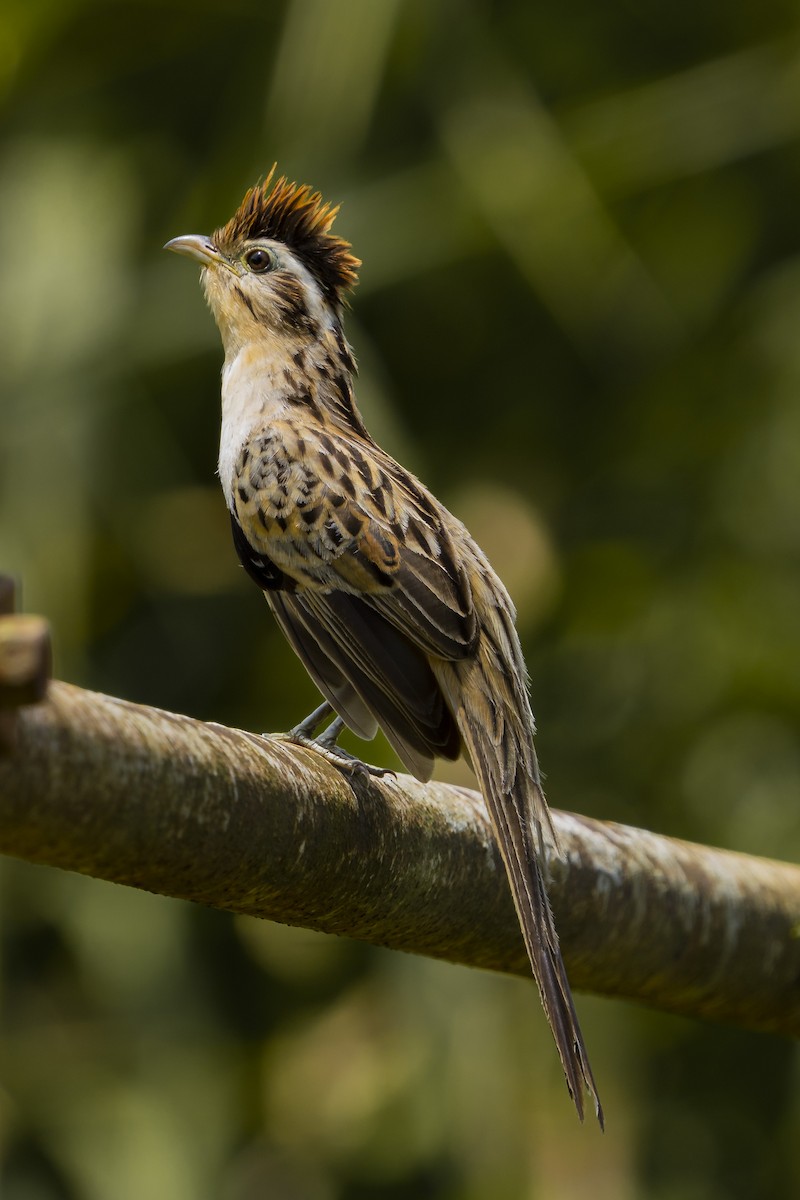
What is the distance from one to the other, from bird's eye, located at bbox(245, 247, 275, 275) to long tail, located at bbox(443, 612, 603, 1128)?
5.06ft

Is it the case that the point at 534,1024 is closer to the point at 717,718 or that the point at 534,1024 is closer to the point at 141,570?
the point at 717,718

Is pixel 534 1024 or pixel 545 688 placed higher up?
pixel 545 688

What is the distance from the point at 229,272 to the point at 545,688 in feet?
10.0

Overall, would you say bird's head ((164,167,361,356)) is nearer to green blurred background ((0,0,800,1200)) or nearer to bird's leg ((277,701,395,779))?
bird's leg ((277,701,395,779))

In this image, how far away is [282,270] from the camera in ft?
17.5

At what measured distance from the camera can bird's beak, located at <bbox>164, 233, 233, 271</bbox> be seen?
545 centimetres

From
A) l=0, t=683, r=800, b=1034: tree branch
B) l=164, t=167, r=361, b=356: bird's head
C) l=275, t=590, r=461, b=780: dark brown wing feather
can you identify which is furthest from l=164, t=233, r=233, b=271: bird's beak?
l=0, t=683, r=800, b=1034: tree branch

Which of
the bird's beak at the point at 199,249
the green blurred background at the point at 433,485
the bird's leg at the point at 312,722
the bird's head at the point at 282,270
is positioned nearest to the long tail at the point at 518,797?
the bird's leg at the point at 312,722

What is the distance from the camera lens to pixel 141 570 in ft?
25.9

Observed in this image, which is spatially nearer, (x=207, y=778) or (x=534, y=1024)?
(x=207, y=778)

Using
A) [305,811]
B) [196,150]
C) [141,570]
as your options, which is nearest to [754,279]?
[196,150]

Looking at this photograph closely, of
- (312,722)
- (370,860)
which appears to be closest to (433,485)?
(312,722)

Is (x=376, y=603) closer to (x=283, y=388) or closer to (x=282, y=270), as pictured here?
(x=283, y=388)

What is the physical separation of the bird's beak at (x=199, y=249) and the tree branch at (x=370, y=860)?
7.32 feet
